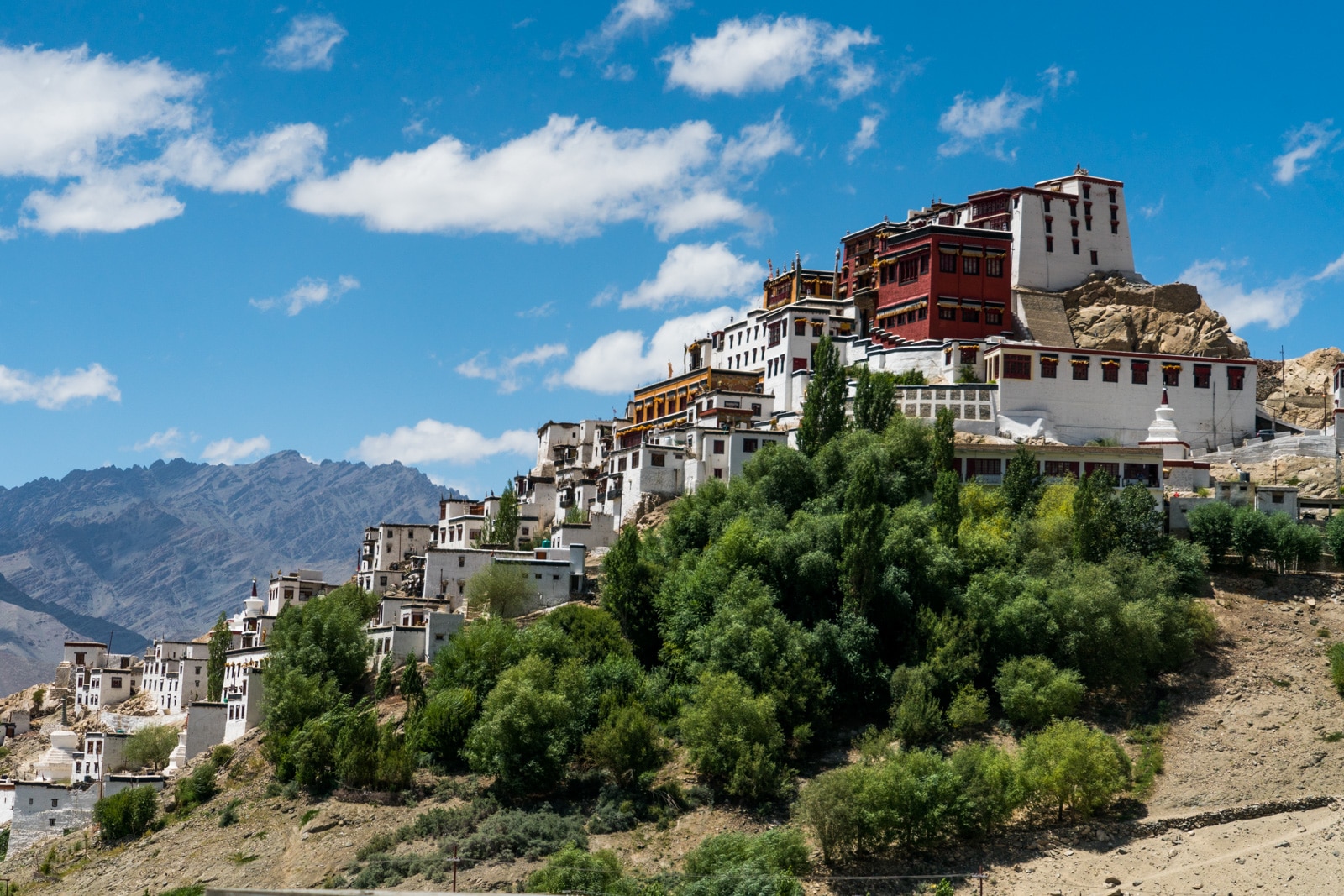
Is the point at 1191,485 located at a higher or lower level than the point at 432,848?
higher

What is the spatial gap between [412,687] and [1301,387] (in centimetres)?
5823

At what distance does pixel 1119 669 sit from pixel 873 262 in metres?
39.4

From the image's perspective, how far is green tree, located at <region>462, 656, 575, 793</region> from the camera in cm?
5569

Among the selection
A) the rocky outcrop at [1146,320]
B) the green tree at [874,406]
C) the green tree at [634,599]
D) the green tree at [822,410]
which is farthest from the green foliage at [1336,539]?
the green tree at [634,599]

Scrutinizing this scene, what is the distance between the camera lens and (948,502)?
64.3 metres

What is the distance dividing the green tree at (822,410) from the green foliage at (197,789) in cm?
2870

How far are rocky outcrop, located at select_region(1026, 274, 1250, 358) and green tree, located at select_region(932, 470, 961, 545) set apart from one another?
94.3ft

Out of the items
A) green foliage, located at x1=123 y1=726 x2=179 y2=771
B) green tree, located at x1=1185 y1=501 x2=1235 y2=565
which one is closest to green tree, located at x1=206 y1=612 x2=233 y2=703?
green foliage, located at x1=123 y1=726 x2=179 y2=771

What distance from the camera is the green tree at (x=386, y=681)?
214 feet

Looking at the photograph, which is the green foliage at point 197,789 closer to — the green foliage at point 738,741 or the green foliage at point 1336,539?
the green foliage at point 738,741

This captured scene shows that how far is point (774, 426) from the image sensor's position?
80.6m

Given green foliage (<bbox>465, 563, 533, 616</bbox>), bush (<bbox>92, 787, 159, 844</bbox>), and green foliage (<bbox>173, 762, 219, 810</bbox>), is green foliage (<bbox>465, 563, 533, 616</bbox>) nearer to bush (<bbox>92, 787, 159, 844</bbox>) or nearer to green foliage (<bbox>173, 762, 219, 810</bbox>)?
green foliage (<bbox>173, 762, 219, 810</bbox>)

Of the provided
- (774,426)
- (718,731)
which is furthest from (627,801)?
(774,426)

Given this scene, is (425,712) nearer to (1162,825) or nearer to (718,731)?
(718,731)
